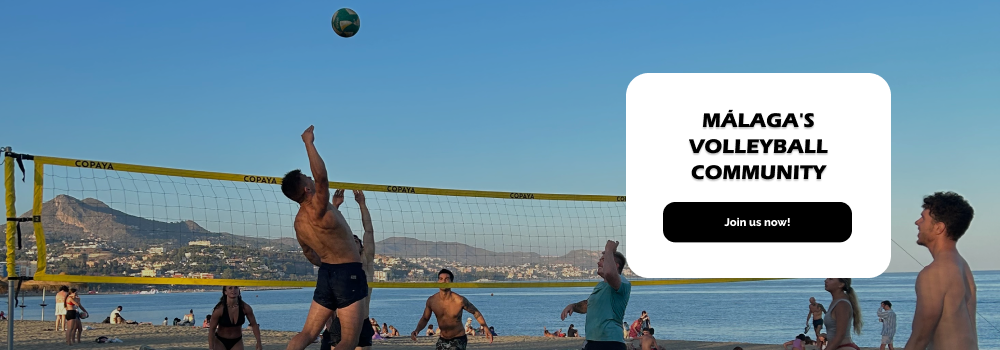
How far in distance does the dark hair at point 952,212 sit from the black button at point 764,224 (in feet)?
4.27

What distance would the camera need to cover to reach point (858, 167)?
2.81 metres

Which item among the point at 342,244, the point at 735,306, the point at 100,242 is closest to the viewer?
the point at 342,244

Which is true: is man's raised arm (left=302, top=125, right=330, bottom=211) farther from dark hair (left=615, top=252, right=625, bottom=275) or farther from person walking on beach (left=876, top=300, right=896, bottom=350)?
person walking on beach (left=876, top=300, right=896, bottom=350)

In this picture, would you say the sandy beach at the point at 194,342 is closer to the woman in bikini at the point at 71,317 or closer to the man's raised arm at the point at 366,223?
the woman in bikini at the point at 71,317

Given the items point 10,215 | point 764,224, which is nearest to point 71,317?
point 10,215

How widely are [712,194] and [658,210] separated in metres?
0.19

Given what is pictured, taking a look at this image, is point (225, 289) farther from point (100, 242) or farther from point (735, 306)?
point (735, 306)

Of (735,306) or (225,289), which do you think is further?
(735,306)

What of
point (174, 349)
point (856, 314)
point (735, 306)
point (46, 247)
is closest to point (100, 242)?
point (46, 247)

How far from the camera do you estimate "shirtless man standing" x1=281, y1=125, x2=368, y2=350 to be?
566cm

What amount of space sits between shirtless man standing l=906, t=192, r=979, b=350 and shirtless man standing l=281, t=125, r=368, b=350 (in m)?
3.47

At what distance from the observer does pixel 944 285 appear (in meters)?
3.72

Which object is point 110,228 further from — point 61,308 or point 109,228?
point 61,308

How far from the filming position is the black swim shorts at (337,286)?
578 centimetres
